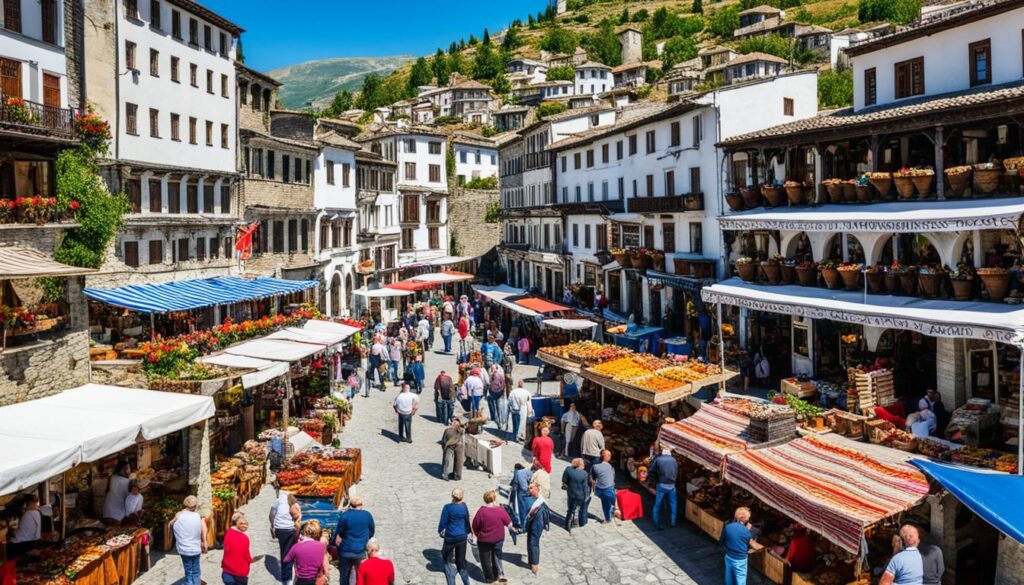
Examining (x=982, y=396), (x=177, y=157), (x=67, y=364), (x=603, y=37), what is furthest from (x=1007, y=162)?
(x=603, y=37)

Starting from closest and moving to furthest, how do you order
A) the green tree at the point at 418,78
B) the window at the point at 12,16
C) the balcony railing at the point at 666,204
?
A: the window at the point at 12,16 < the balcony railing at the point at 666,204 < the green tree at the point at 418,78

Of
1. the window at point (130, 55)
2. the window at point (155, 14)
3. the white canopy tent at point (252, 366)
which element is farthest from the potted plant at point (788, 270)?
the window at point (155, 14)

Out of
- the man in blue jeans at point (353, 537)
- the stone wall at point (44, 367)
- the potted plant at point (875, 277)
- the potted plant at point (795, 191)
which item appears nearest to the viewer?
the man in blue jeans at point (353, 537)

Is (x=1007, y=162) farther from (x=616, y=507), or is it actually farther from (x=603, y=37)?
(x=603, y=37)

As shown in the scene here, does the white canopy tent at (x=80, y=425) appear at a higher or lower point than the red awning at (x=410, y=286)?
lower

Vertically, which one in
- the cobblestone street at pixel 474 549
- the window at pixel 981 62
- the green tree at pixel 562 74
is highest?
the green tree at pixel 562 74

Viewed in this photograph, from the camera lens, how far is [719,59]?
110000 mm

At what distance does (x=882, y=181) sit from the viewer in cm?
1961

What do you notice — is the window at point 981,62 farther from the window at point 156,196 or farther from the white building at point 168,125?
the window at point 156,196

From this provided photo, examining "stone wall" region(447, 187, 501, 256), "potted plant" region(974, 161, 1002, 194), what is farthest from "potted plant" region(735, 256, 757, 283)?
"stone wall" region(447, 187, 501, 256)

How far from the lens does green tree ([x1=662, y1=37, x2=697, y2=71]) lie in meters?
125

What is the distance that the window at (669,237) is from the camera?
32.4 metres

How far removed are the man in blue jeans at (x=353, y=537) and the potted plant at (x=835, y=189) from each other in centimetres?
1557

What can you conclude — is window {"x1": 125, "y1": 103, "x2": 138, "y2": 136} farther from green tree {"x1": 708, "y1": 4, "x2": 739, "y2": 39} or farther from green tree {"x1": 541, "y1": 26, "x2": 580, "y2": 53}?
green tree {"x1": 541, "y1": 26, "x2": 580, "y2": 53}
